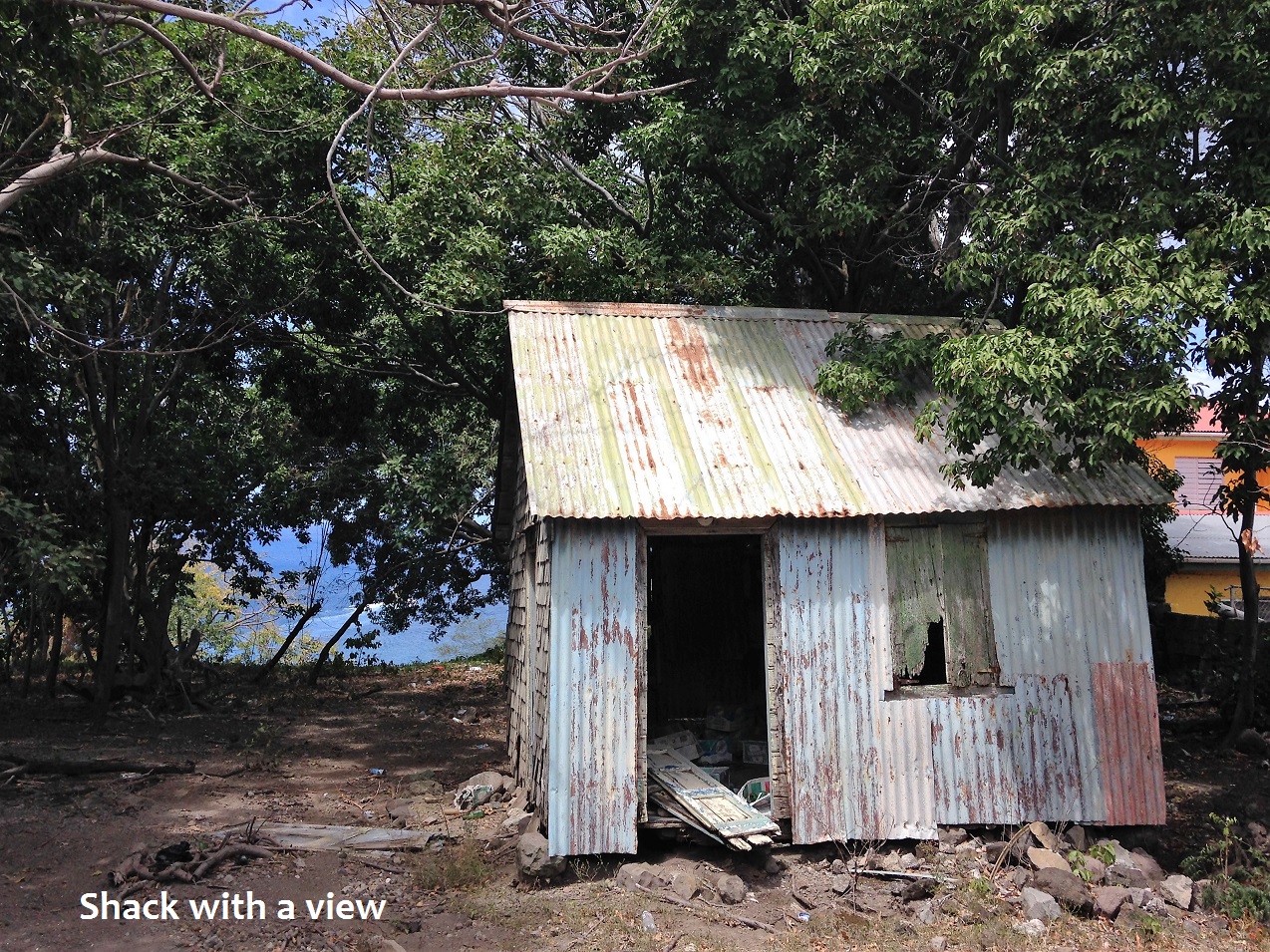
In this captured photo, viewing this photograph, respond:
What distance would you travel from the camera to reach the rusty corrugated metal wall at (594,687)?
750 cm

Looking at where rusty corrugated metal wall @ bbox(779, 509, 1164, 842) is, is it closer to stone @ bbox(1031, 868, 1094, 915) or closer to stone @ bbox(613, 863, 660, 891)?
stone @ bbox(1031, 868, 1094, 915)

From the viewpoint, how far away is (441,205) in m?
13.5

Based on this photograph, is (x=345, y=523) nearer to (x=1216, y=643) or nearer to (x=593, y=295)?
(x=593, y=295)

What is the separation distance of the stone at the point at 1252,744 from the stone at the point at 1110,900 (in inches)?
252

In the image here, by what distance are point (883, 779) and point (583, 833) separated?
261 centimetres

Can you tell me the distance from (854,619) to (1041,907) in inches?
101

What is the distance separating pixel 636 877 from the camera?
7.32 meters

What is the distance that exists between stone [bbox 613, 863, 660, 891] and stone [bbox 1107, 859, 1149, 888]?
368 centimetres

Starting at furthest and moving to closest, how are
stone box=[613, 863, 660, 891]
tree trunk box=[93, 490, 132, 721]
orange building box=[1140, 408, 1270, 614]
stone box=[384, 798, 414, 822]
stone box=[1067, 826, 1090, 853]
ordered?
orange building box=[1140, 408, 1270, 614], tree trunk box=[93, 490, 132, 721], stone box=[384, 798, 414, 822], stone box=[1067, 826, 1090, 853], stone box=[613, 863, 660, 891]

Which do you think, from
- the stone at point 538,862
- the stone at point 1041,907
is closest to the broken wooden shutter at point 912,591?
the stone at point 1041,907

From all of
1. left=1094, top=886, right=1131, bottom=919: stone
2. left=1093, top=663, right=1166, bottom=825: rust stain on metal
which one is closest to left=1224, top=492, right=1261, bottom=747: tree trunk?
left=1093, top=663, right=1166, bottom=825: rust stain on metal

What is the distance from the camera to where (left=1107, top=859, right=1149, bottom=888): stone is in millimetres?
7461

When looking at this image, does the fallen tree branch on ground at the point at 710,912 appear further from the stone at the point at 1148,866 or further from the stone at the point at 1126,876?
the stone at the point at 1148,866

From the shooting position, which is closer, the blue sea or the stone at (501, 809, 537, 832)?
the stone at (501, 809, 537, 832)
